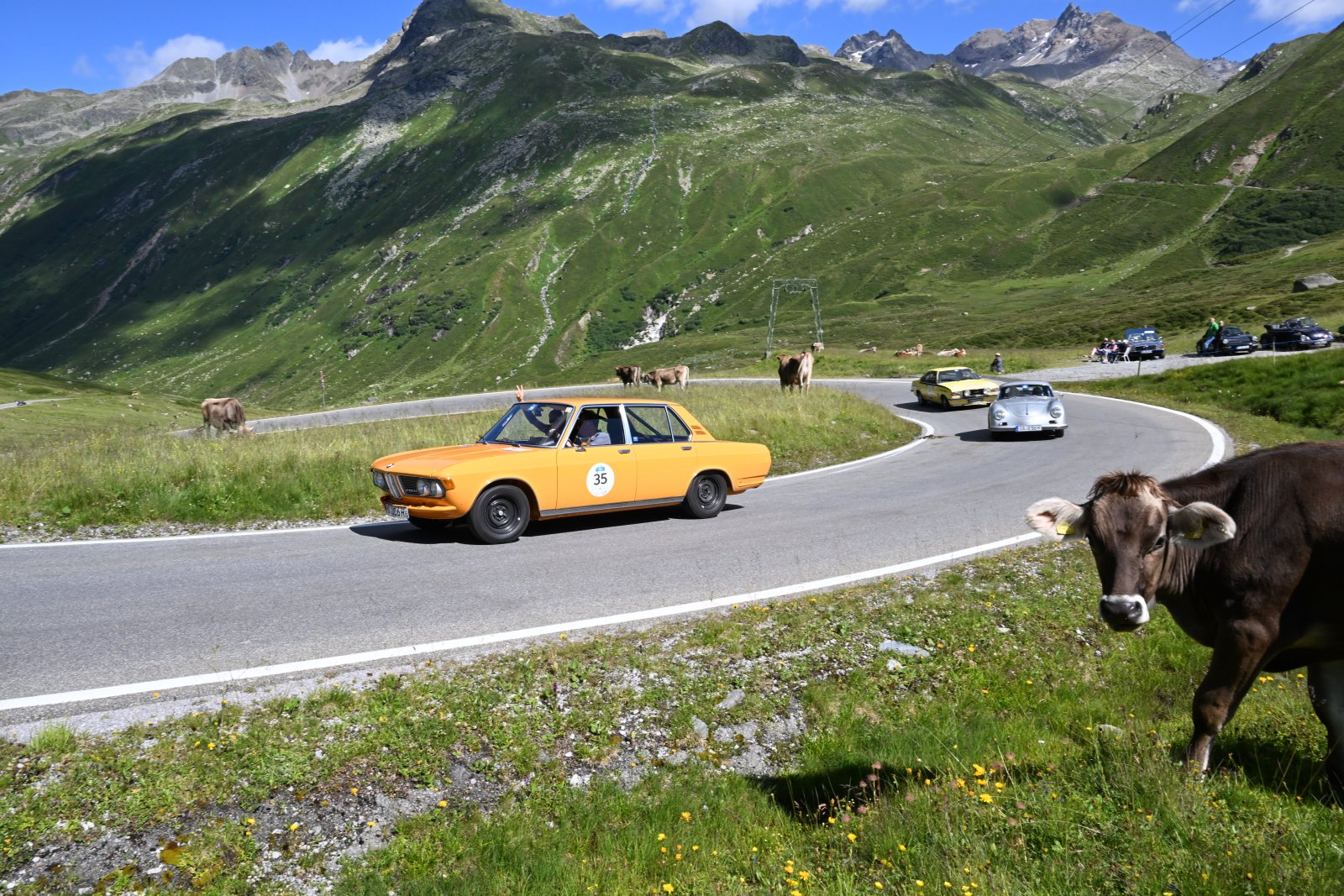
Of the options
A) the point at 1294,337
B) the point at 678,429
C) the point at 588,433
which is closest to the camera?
the point at 588,433

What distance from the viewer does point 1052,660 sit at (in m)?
6.91

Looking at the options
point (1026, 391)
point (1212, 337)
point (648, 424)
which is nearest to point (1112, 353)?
point (1212, 337)

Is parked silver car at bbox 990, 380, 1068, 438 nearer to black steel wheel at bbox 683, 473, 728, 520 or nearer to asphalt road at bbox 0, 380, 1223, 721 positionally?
asphalt road at bbox 0, 380, 1223, 721

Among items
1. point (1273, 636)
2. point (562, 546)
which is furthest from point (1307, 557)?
point (562, 546)

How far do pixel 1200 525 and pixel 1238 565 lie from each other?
41 cm

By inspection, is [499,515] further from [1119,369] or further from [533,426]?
[1119,369]

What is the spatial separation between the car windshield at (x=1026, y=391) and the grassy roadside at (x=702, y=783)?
59.3 feet

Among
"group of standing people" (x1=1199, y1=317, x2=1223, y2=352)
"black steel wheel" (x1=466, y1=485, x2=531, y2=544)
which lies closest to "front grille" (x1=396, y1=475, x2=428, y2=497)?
"black steel wheel" (x1=466, y1=485, x2=531, y2=544)

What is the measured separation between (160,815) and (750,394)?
22.4 metres

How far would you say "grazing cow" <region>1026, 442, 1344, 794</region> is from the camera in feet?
A: 13.8

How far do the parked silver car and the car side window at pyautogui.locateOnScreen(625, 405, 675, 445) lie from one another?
13366 mm

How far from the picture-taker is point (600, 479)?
11367 millimetres

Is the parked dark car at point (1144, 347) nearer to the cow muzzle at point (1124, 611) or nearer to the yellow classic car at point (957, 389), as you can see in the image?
the yellow classic car at point (957, 389)

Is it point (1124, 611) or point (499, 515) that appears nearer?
point (1124, 611)
